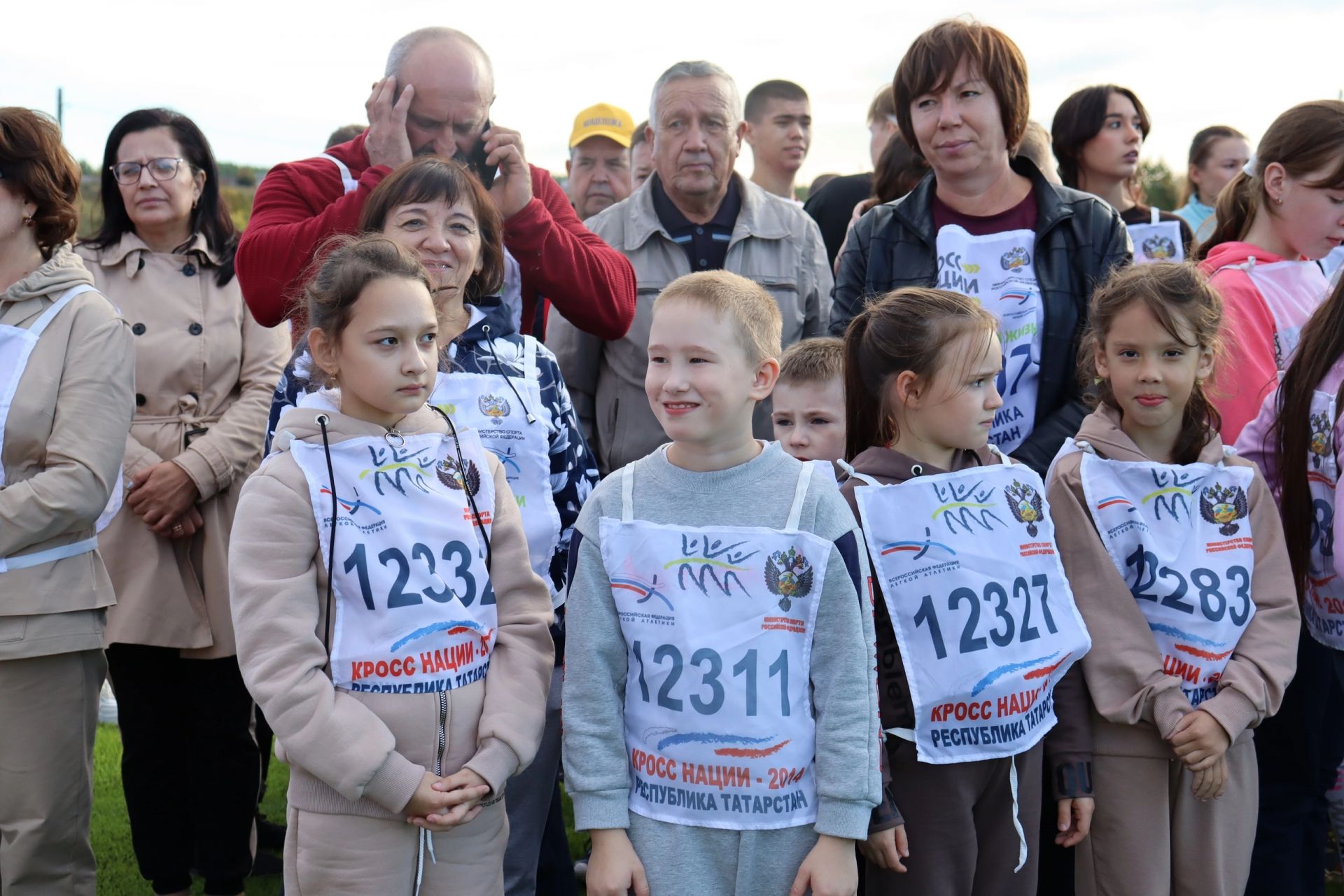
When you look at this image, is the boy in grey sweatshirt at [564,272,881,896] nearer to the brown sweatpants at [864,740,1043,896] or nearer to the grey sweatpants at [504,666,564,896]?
the brown sweatpants at [864,740,1043,896]

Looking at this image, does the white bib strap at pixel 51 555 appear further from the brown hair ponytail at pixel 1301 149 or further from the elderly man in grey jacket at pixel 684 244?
the brown hair ponytail at pixel 1301 149

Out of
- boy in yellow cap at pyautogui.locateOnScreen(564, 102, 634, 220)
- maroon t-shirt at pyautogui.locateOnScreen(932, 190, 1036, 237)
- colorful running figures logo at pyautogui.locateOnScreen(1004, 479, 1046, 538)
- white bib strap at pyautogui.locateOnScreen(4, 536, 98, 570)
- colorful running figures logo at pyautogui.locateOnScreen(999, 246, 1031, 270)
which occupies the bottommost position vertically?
white bib strap at pyautogui.locateOnScreen(4, 536, 98, 570)

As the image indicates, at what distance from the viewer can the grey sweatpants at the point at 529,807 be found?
2848 mm

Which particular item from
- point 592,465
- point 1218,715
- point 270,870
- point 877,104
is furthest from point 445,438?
point 877,104

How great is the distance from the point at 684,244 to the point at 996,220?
1.05 meters

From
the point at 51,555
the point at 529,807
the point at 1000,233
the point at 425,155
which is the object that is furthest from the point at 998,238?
the point at 51,555

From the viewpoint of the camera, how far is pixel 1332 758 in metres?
3.28

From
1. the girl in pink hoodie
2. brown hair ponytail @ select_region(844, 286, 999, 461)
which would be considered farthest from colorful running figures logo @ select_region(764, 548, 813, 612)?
the girl in pink hoodie

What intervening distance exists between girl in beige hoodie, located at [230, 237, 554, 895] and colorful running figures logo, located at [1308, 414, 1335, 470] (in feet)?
6.89

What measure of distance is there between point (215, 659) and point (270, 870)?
0.88 meters

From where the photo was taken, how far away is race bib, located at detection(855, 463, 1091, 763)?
2504 mm

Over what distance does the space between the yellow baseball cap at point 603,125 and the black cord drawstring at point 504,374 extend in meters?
3.93

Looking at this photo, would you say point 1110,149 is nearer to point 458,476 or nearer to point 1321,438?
point 1321,438

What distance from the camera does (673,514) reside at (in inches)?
93.2
